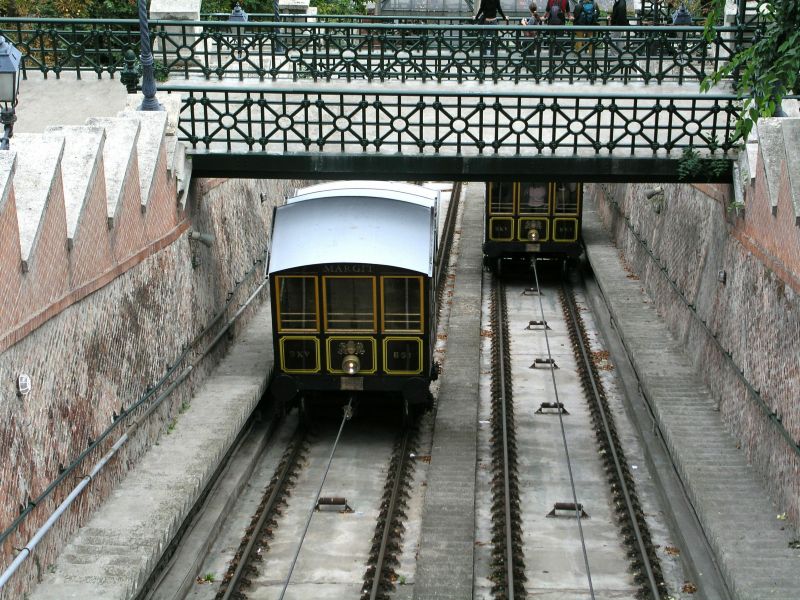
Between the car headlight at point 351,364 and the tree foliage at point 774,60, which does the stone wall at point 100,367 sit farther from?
the tree foliage at point 774,60

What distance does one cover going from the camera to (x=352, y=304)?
15008mm

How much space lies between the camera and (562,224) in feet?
83.2

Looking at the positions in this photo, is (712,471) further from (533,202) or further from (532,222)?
(533,202)

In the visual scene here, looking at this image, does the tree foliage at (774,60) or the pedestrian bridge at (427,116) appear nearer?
the tree foliage at (774,60)

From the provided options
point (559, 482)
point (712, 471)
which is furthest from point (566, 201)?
point (712, 471)

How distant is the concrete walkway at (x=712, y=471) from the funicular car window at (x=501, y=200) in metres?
4.35

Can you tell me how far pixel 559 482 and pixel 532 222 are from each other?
37.8 ft

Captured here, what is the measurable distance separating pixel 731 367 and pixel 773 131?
3.07m

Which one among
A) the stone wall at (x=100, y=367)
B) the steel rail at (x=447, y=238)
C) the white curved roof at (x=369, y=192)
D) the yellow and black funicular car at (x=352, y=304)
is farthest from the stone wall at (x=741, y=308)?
the stone wall at (x=100, y=367)

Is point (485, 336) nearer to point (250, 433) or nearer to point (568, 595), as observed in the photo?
point (250, 433)

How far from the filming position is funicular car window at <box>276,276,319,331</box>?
1502 centimetres

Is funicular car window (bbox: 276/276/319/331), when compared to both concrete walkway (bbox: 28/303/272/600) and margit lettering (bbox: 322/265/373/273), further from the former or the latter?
concrete walkway (bbox: 28/303/272/600)

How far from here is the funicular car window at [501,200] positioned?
25.3 metres

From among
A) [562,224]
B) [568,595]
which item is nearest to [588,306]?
[562,224]
